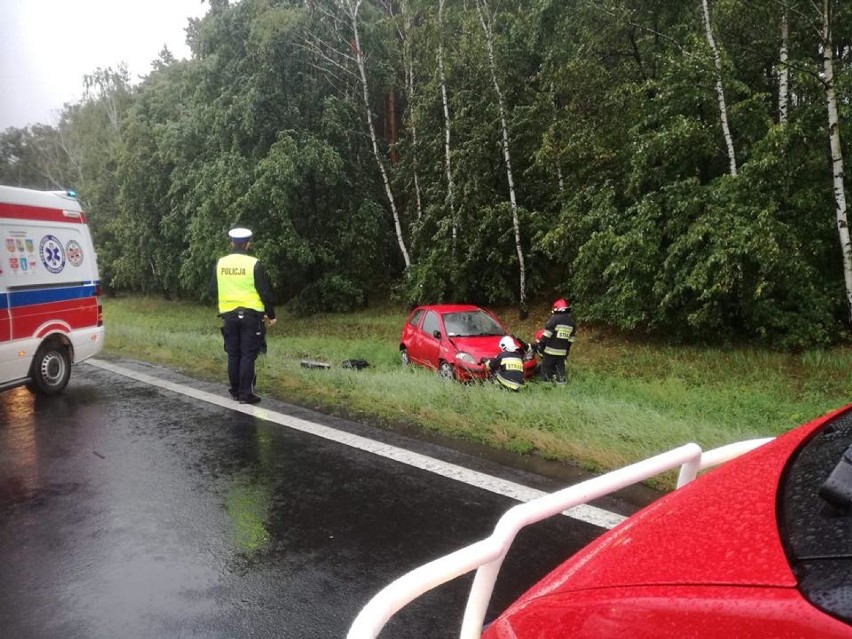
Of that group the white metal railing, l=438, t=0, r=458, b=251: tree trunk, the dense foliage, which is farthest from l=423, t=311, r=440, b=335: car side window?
the white metal railing

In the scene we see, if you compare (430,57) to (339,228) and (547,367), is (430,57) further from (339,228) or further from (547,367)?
(547,367)

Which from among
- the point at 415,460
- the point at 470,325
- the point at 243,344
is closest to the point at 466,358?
the point at 470,325

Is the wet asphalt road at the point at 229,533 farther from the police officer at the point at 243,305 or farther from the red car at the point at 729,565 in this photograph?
the red car at the point at 729,565

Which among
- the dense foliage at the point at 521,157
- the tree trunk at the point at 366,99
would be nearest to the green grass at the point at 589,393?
the dense foliage at the point at 521,157

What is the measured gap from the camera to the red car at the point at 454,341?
Answer: 423 inches

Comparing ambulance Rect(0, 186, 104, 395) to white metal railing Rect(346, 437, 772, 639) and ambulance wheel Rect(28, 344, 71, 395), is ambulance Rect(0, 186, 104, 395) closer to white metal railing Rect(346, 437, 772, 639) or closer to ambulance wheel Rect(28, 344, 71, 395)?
ambulance wheel Rect(28, 344, 71, 395)

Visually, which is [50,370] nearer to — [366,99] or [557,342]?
[557,342]

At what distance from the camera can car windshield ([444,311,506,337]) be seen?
11.7m

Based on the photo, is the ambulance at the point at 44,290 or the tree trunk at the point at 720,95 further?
the tree trunk at the point at 720,95

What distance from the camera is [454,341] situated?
11.3m

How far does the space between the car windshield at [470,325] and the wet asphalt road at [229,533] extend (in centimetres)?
587

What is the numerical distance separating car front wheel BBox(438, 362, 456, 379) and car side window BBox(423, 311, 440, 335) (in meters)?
0.85

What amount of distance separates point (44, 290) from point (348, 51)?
16459 millimetres

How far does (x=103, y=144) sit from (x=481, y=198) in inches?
1278
